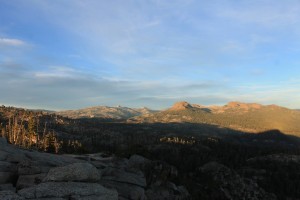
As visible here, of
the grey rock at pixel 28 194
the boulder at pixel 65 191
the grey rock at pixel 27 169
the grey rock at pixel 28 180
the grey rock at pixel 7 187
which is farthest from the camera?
the grey rock at pixel 27 169

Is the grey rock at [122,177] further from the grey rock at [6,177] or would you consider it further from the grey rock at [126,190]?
the grey rock at [6,177]

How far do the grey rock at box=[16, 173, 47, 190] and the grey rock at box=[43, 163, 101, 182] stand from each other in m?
6.01

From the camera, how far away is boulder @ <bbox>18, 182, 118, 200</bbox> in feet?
127

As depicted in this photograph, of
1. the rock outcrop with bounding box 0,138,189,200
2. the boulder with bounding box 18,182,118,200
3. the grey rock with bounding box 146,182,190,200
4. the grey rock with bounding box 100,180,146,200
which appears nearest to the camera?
the boulder with bounding box 18,182,118,200

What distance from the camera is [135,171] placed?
7419cm

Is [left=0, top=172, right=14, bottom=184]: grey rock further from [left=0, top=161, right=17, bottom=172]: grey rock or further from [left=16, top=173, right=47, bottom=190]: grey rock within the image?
[left=16, top=173, right=47, bottom=190]: grey rock

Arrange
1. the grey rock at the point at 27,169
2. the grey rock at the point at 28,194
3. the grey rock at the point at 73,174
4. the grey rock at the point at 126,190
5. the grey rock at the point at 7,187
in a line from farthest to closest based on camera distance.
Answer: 1. the grey rock at the point at 126,190
2. the grey rock at the point at 27,169
3. the grey rock at the point at 7,187
4. the grey rock at the point at 73,174
5. the grey rock at the point at 28,194

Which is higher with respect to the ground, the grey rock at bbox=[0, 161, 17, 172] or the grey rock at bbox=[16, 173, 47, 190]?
the grey rock at bbox=[0, 161, 17, 172]

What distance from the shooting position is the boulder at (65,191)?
3878 centimetres

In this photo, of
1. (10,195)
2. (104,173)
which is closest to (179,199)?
(104,173)

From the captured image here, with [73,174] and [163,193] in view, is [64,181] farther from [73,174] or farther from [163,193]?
[163,193]

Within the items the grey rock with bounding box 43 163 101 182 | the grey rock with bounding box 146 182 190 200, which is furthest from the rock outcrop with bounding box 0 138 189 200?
the grey rock with bounding box 146 182 190 200

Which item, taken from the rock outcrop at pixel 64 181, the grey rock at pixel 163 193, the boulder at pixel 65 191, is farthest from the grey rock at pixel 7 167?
the grey rock at pixel 163 193

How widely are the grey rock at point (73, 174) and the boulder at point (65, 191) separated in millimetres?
1382
